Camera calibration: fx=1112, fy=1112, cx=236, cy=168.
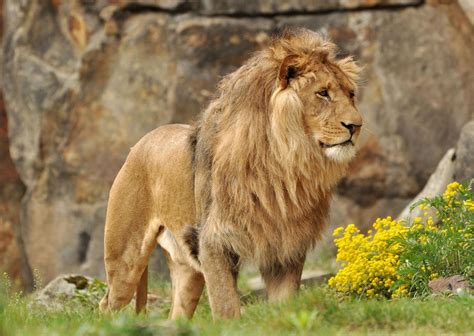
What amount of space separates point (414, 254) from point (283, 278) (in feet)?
3.48

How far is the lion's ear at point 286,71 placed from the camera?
6.25m

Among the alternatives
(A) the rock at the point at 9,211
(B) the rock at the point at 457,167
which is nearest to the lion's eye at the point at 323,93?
(B) the rock at the point at 457,167

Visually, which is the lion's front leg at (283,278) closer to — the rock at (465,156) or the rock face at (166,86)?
the rock at (465,156)

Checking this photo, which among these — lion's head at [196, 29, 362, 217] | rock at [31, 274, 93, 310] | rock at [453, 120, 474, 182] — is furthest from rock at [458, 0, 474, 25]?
rock at [31, 274, 93, 310]

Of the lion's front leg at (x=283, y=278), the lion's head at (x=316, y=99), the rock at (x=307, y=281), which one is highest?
the lion's head at (x=316, y=99)

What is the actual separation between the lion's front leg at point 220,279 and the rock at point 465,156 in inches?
112

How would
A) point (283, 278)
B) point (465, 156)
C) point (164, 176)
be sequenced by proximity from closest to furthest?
point (283, 278) < point (164, 176) < point (465, 156)

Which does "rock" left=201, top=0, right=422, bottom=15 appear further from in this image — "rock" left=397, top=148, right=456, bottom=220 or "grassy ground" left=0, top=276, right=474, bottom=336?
"grassy ground" left=0, top=276, right=474, bottom=336

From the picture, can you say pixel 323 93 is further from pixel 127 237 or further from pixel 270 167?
pixel 127 237

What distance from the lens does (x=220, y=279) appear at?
248 inches

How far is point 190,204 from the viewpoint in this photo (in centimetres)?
699

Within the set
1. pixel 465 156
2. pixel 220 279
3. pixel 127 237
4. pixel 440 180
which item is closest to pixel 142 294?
pixel 127 237

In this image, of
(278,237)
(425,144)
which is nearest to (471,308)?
(278,237)

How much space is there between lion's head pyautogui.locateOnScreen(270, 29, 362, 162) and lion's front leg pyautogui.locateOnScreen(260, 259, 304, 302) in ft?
2.39
